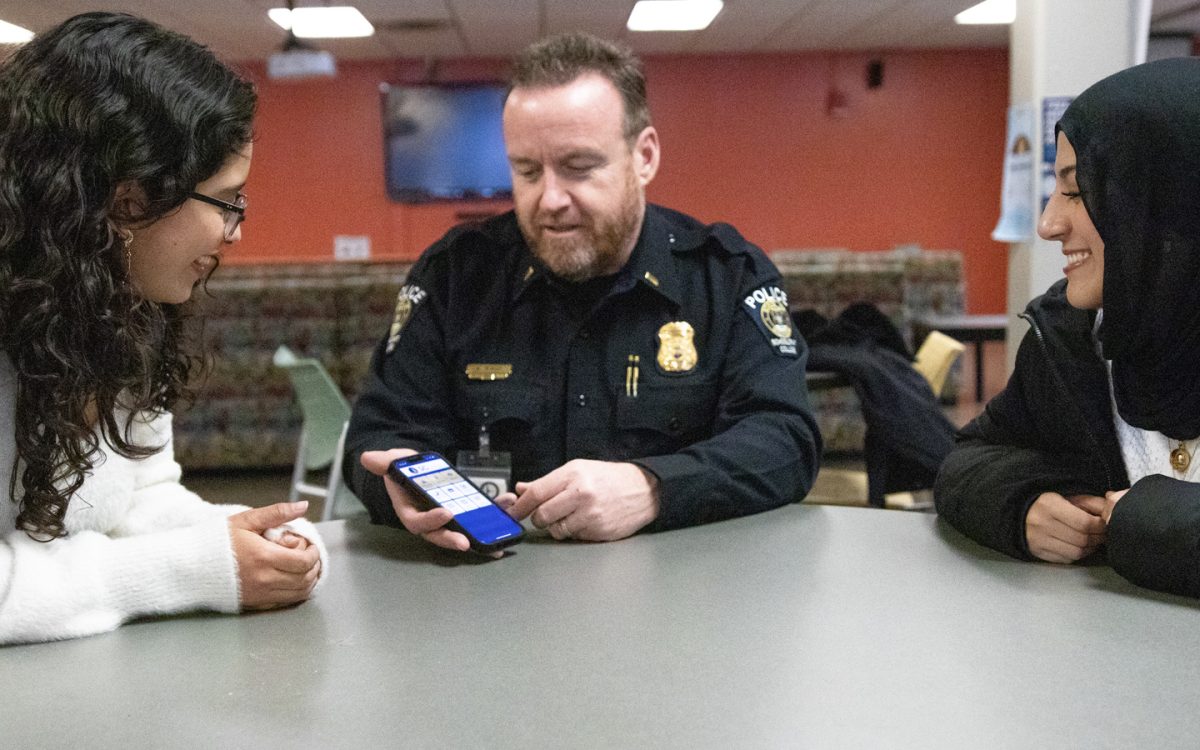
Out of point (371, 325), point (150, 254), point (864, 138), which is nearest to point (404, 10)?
point (371, 325)

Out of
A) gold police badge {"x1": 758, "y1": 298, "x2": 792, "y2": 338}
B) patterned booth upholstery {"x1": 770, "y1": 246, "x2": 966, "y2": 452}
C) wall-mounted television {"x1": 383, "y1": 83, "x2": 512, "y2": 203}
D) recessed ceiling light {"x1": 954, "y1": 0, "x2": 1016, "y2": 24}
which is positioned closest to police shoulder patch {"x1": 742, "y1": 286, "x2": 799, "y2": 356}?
gold police badge {"x1": 758, "y1": 298, "x2": 792, "y2": 338}

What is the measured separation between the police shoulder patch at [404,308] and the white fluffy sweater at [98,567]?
604mm

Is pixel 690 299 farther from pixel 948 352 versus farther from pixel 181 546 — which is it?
pixel 948 352

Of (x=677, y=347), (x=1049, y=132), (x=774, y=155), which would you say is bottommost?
(x=677, y=347)

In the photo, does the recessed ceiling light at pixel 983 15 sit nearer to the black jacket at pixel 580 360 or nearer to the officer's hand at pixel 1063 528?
the black jacket at pixel 580 360

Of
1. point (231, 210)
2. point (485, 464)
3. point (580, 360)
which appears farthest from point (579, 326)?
point (231, 210)

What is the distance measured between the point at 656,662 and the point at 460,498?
431 mm

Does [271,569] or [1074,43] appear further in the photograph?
[1074,43]

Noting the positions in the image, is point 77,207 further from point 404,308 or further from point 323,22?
point 323,22

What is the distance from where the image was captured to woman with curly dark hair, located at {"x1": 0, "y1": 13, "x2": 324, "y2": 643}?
2.93ft

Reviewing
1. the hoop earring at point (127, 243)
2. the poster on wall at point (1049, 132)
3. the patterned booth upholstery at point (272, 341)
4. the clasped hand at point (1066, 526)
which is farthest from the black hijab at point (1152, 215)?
the patterned booth upholstery at point (272, 341)

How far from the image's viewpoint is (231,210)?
1057 mm

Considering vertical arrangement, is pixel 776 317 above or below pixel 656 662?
above

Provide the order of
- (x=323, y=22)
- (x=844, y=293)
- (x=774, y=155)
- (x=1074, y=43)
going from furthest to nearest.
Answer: (x=774, y=155)
(x=323, y=22)
(x=844, y=293)
(x=1074, y=43)
